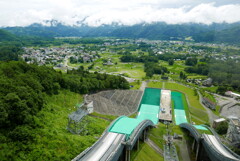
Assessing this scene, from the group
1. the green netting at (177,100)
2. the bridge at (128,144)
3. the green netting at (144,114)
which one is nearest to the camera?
the bridge at (128,144)

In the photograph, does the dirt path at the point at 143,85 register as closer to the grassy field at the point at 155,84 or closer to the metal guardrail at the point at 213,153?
the grassy field at the point at 155,84

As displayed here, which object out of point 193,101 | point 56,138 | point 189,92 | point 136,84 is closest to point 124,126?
point 56,138

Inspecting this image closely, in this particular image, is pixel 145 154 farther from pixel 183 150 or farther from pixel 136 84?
pixel 136 84

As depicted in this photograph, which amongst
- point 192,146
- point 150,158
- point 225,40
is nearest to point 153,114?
point 192,146

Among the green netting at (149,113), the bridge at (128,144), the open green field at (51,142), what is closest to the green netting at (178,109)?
the green netting at (149,113)

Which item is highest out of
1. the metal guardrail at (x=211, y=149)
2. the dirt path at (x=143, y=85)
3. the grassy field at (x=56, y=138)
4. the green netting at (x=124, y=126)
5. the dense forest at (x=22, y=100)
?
the dense forest at (x=22, y=100)

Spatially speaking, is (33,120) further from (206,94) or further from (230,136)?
(206,94)

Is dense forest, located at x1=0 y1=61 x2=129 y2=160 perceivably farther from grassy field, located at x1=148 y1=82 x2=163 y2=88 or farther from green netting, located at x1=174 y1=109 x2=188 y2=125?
grassy field, located at x1=148 y1=82 x2=163 y2=88
